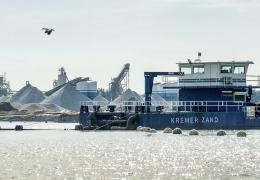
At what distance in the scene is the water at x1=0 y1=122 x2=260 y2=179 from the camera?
50.1 metres

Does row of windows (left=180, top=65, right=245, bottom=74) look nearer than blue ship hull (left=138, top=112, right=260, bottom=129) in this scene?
No

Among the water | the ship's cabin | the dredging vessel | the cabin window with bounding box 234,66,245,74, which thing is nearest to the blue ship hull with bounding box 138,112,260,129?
the dredging vessel

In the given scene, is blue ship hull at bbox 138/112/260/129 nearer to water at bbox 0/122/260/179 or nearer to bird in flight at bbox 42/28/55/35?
water at bbox 0/122/260/179

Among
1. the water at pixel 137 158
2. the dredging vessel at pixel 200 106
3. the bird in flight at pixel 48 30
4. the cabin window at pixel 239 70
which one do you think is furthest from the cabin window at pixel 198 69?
the bird in flight at pixel 48 30

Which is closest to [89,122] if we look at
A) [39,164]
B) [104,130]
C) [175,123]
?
[104,130]

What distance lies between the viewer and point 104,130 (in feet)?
342

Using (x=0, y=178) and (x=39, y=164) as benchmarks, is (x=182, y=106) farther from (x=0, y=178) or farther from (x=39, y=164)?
(x=0, y=178)

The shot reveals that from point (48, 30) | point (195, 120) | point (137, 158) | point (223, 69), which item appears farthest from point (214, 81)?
point (137, 158)

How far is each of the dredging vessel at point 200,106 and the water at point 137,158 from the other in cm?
895

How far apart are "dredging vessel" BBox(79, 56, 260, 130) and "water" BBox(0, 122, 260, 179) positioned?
895cm

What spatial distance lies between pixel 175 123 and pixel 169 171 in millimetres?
48802

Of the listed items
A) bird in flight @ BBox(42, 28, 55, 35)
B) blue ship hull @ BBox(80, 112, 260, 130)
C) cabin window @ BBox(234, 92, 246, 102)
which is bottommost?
blue ship hull @ BBox(80, 112, 260, 130)

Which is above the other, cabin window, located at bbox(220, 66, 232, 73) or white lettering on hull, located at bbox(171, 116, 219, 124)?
cabin window, located at bbox(220, 66, 232, 73)

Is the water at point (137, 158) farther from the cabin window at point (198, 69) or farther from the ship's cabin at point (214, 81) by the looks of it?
the cabin window at point (198, 69)
